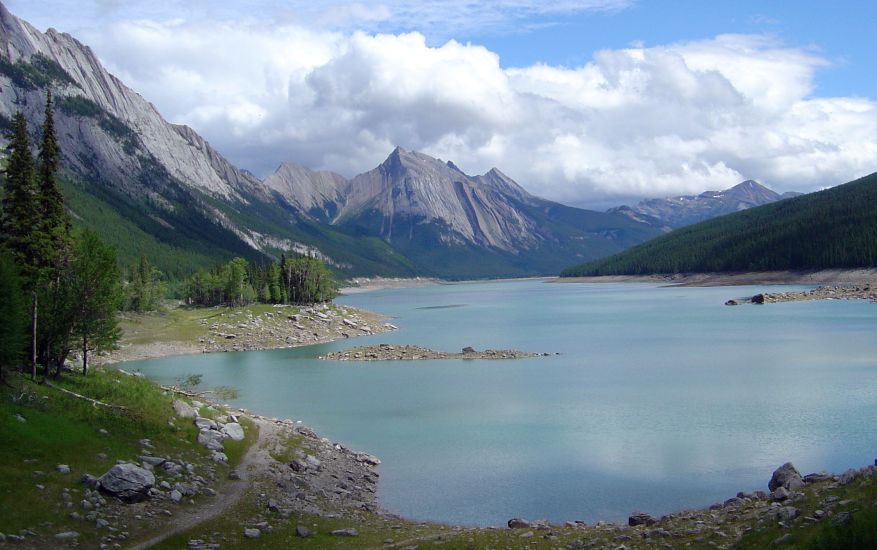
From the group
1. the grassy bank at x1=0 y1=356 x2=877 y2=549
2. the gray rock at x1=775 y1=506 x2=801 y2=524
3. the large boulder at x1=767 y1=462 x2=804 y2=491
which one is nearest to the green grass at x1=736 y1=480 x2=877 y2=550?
the grassy bank at x1=0 y1=356 x2=877 y2=549

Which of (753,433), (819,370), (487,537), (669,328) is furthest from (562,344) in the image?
(487,537)

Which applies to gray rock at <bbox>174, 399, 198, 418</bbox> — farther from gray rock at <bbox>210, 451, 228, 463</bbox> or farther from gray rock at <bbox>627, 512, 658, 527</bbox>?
gray rock at <bbox>627, 512, 658, 527</bbox>

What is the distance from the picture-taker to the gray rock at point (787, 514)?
18.3 m

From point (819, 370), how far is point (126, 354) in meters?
70.1

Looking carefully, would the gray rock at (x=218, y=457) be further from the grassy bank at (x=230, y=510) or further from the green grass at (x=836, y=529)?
the green grass at (x=836, y=529)

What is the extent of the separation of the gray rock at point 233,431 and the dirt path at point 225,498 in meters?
0.81

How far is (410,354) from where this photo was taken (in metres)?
80.2

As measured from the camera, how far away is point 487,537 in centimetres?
2283

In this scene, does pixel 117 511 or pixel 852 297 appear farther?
pixel 852 297

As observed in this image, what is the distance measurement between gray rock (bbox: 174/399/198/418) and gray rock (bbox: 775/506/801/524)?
84.3ft

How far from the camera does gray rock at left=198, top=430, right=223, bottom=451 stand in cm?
3122

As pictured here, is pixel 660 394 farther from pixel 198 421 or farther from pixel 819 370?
pixel 198 421

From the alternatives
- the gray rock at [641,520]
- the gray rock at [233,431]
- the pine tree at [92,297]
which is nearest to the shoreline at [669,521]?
the gray rock at [641,520]

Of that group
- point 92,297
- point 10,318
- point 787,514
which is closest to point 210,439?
point 10,318
